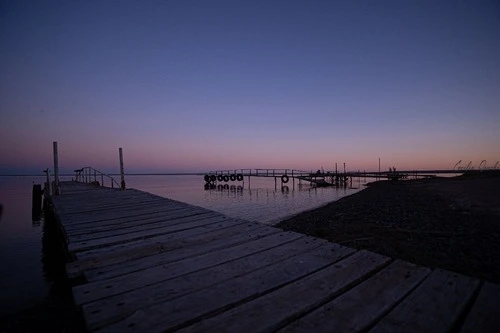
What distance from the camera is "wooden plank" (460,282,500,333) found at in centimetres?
179

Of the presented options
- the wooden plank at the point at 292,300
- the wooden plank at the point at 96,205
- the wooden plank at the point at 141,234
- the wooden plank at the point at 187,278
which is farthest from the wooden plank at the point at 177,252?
the wooden plank at the point at 96,205

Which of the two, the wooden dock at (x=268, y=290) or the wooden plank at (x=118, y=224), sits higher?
the wooden dock at (x=268, y=290)

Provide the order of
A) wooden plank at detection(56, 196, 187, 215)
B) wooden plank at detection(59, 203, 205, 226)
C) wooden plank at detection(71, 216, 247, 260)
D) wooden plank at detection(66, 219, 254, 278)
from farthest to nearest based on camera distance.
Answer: wooden plank at detection(56, 196, 187, 215) < wooden plank at detection(59, 203, 205, 226) < wooden plank at detection(71, 216, 247, 260) < wooden plank at detection(66, 219, 254, 278)

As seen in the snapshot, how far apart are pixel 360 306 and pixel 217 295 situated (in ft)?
3.71

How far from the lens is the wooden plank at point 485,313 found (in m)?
1.79

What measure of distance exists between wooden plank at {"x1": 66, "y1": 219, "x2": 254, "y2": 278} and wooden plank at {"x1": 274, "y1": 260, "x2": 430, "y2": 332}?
6.33ft

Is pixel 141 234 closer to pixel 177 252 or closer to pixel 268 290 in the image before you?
pixel 177 252

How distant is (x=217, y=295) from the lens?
222 cm

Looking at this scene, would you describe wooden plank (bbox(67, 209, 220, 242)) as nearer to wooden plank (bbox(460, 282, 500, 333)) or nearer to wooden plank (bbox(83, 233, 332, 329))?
wooden plank (bbox(83, 233, 332, 329))

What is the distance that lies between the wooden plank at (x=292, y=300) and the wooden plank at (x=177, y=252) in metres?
1.37

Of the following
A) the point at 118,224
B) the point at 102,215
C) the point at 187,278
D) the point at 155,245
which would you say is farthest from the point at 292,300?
the point at 102,215

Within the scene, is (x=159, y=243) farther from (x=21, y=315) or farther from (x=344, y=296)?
(x=21, y=315)

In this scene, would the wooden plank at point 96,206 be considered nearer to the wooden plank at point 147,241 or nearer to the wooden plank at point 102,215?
the wooden plank at point 102,215

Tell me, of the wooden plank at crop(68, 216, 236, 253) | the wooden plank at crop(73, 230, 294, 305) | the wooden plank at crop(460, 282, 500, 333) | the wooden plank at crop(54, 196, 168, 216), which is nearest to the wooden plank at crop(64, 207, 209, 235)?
the wooden plank at crop(68, 216, 236, 253)
